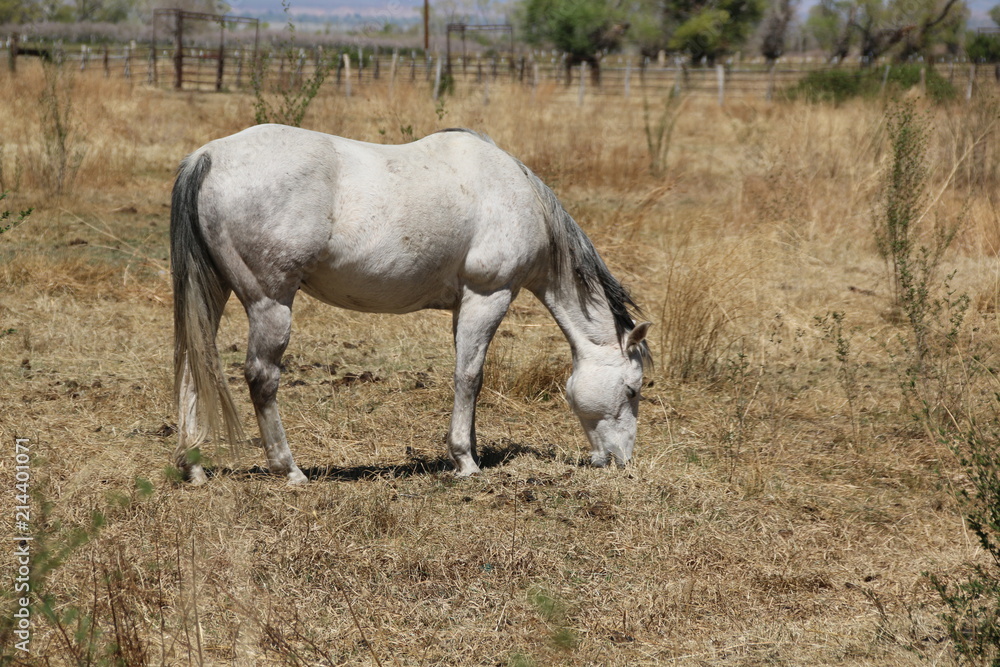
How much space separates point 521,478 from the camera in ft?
14.5

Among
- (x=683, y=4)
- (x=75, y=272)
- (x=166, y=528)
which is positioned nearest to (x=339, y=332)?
(x=75, y=272)

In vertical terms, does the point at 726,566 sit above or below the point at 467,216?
below

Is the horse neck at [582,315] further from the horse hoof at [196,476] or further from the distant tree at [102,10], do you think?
the distant tree at [102,10]

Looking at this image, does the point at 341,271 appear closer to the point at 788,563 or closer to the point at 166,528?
the point at 166,528

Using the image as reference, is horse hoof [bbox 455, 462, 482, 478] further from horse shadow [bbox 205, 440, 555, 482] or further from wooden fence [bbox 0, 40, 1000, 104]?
wooden fence [bbox 0, 40, 1000, 104]

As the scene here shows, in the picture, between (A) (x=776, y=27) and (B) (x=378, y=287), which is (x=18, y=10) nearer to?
(A) (x=776, y=27)

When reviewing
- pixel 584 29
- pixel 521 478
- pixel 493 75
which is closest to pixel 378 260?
pixel 521 478

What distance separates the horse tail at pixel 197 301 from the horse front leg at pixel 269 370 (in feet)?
0.50

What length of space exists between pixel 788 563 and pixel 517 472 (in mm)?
1402

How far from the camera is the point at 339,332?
261 inches

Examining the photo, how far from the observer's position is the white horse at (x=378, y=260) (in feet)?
12.6

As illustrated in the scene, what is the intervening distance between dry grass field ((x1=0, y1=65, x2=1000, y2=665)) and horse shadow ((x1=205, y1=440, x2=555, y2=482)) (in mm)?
28

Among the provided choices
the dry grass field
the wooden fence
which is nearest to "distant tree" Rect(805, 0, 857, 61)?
the wooden fence

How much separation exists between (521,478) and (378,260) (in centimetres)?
126
